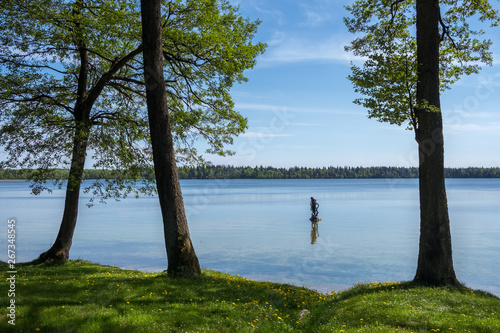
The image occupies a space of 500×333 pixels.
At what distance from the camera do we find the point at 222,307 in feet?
28.1

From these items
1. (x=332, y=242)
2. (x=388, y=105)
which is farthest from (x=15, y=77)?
(x=332, y=242)

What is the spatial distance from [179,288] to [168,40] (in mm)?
8401

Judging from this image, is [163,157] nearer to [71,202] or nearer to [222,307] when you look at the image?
[222,307]

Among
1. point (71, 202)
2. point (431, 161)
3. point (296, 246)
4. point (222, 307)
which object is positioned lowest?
point (296, 246)

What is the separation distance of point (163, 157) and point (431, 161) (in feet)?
25.3

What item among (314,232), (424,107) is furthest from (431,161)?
(314,232)

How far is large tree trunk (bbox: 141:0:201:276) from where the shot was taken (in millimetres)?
11367

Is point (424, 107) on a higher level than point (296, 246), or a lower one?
higher

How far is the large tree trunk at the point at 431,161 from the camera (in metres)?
11.4

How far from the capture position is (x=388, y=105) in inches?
457

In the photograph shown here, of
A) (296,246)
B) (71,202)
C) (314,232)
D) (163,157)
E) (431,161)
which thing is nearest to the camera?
(163,157)

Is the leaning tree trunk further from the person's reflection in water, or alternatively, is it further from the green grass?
the person's reflection in water

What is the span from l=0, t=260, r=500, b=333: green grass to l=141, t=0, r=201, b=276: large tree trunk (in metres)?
0.71

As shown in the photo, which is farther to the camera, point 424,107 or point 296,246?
point 296,246
